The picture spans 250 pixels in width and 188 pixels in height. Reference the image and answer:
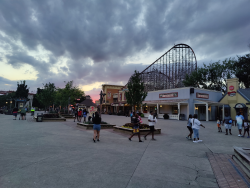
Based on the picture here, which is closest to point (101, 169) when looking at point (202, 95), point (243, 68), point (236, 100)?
point (202, 95)

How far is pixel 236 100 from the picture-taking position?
29.6 m

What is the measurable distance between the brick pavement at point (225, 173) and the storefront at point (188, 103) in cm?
2290

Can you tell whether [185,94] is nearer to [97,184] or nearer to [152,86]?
[152,86]

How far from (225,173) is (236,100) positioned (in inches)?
1177

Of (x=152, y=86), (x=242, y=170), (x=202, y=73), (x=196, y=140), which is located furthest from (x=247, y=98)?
(x=242, y=170)

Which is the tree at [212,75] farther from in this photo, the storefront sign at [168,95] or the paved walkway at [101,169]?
the paved walkway at [101,169]

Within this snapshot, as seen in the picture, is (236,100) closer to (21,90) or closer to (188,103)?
(188,103)

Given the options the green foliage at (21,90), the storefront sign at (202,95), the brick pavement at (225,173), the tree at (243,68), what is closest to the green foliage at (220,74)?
the tree at (243,68)

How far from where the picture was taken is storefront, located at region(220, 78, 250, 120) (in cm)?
2780

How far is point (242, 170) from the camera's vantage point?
476 centimetres

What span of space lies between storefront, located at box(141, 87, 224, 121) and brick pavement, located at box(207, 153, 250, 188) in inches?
902

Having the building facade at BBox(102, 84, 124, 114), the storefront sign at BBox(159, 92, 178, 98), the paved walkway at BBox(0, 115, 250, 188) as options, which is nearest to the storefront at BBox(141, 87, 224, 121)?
the storefront sign at BBox(159, 92, 178, 98)

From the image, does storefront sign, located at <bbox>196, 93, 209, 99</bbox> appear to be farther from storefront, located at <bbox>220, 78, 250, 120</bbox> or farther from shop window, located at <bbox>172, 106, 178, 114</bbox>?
shop window, located at <bbox>172, 106, 178, 114</bbox>

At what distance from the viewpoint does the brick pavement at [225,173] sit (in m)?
3.91
